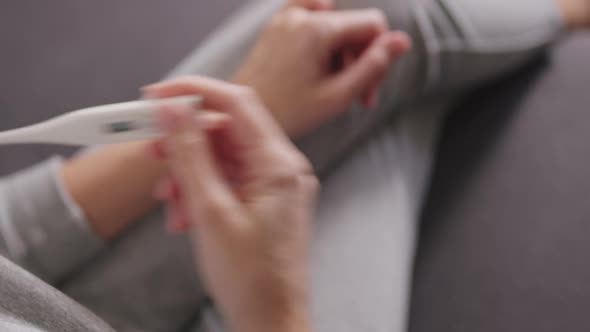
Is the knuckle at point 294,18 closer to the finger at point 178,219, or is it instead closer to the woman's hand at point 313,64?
the woman's hand at point 313,64

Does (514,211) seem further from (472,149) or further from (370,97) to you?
(370,97)

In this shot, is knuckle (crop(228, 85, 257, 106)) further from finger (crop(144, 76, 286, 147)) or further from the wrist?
the wrist

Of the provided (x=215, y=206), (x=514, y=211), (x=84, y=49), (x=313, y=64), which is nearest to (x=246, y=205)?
(x=215, y=206)

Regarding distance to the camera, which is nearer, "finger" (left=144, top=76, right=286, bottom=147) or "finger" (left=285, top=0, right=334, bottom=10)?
"finger" (left=144, top=76, right=286, bottom=147)

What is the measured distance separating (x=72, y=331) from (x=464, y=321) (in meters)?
0.36

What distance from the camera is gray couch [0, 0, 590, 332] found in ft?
1.76

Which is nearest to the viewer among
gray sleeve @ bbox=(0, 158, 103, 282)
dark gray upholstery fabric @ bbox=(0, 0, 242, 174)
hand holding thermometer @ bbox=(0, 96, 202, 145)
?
hand holding thermometer @ bbox=(0, 96, 202, 145)

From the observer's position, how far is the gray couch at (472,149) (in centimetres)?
54

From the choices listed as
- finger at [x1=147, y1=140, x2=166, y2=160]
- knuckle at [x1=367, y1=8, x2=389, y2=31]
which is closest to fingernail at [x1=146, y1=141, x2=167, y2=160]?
finger at [x1=147, y1=140, x2=166, y2=160]

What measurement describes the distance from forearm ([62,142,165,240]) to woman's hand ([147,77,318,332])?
13cm

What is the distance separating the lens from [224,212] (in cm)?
37

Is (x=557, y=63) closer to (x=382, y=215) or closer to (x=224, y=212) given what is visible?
(x=382, y=215)

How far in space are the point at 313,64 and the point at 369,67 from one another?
0.05 m

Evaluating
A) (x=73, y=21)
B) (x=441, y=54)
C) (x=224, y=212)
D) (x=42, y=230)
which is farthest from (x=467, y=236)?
(x=73, y=21)
